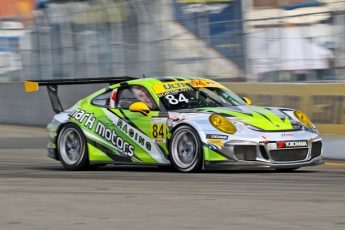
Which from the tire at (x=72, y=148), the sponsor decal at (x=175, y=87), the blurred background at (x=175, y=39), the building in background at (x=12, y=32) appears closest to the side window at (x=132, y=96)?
the sponsor decal at (x=175, y=87)

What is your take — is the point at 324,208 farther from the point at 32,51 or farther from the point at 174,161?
the point at 32,51

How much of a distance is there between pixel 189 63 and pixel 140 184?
8.08m

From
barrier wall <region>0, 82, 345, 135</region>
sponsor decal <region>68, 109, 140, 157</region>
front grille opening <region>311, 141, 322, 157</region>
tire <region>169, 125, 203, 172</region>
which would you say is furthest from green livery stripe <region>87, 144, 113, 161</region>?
barrier wall <region>0, 82, 345, 135</region>

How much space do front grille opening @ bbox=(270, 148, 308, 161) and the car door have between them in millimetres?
1360

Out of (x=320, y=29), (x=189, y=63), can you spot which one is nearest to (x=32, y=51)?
(x=189, y=63)

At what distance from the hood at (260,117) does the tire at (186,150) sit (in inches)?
14.7

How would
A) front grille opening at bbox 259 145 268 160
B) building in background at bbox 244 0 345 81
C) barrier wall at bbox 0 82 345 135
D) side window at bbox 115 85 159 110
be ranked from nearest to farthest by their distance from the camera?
1. front grille opening at bbox 259 145 268 160
2. side window at bbox 115 85 159 110
3. barrier wall at bbox 0 82 345 135
4. building in background at bbox 244 0 345 81

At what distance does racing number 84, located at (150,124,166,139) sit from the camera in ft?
31.8

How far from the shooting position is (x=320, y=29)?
13.4 metres

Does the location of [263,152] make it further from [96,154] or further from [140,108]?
[96,154]

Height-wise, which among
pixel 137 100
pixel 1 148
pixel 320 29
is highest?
pixel 320 29

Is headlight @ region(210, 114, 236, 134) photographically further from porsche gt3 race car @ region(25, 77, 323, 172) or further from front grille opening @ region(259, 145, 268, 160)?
front grille opening @ region(259, 145, 268, 160)

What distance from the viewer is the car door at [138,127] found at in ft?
32.0

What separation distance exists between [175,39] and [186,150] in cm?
739
